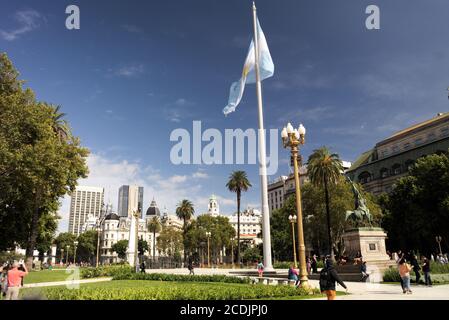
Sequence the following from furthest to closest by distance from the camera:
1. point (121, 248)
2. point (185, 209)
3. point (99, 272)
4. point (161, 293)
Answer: point (121, 248) < point (185, 209) < point (99, 272) < point (161, 293)

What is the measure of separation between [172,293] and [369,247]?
1906cm

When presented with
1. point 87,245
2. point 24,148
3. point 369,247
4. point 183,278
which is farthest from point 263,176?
point 87,245

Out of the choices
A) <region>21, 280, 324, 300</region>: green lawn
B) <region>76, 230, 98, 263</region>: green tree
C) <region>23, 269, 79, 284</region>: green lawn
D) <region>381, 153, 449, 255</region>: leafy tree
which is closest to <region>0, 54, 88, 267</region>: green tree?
<region>23, 269, 79, 284</region>: green lawn

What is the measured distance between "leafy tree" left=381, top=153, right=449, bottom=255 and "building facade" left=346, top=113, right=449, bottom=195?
13889mm

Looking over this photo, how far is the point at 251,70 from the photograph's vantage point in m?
25.6

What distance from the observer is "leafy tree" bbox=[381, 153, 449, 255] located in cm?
4516

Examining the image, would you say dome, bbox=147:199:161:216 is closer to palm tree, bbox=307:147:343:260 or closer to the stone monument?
palm tree, bbox=307:147:343:260

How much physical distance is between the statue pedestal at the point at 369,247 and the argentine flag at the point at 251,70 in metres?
13.9

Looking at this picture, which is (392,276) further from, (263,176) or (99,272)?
(99,272)

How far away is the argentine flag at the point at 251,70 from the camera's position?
81.1 feet

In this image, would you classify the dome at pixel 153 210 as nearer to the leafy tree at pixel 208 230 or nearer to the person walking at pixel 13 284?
the leafy tree at pixel 208 230
